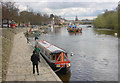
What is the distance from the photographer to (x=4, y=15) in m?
61.2

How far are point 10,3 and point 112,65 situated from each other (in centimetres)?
6316

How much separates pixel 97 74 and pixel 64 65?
150 inches

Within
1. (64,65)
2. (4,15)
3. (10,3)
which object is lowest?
(64,65)

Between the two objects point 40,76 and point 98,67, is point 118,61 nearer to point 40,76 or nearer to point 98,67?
point 98,67

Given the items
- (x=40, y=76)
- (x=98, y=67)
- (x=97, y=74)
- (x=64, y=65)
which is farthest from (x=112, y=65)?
(x=40, y=76)

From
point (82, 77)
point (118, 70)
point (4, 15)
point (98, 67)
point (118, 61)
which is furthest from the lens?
point (4, 15)

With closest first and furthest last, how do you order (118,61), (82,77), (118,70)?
(82,77)
(118,70)
(118,61)

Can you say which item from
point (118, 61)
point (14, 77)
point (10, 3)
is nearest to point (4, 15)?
point (10, 3)

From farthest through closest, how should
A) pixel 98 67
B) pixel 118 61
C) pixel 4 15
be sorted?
pixel 4 15 → pixel 118 61 → pixel 98 67

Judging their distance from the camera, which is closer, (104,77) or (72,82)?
(72,82)

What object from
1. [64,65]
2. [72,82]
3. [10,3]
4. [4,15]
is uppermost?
[10,3]

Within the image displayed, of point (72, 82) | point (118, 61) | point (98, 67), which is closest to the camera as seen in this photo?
point (72, 82)

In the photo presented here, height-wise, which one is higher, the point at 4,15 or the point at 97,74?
the point at 4,15

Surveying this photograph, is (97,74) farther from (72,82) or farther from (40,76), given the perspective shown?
(40,76)
